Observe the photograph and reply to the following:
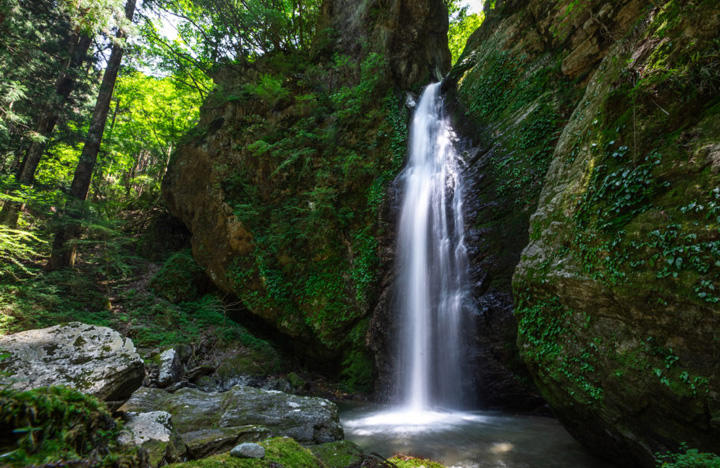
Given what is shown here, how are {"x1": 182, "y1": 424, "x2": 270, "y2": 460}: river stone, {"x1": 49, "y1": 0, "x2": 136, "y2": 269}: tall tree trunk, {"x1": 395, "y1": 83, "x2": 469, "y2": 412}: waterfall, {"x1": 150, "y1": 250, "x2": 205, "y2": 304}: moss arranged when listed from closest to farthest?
{"x1": 182, "y1": 424, "x2": 270, "y2": 460}: river stone → {"x1": 395, "y1": 83, "x2": 469, "y2": 412}: waterfall → {"x1": 49, "y1": 0, "x2": 136, "y2": 269}: tall tree trunk → {"x1": 150, "y1": 250, "x2": 205, "y2": 304}: moss

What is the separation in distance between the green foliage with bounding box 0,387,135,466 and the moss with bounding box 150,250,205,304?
35.8 feet

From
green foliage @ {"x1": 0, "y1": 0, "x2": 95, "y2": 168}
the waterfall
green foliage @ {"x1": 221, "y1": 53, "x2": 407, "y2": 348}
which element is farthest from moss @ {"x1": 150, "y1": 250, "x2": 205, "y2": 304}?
the waterfall

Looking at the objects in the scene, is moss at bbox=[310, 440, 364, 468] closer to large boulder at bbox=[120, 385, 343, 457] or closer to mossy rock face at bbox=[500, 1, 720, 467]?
large boulder at bbox=[120, 385, 343, 457]

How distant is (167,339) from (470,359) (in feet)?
25.7

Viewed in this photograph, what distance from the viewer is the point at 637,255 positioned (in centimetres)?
317

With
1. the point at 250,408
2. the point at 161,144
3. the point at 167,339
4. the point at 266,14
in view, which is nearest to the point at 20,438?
the point at 250,408

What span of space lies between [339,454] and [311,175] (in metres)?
9.06

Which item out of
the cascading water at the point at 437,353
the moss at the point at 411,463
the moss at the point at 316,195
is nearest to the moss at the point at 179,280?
the moss at the point at 316,195

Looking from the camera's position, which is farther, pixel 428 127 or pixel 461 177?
pixel 428 127

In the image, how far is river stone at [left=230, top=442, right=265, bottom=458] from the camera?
2027mm

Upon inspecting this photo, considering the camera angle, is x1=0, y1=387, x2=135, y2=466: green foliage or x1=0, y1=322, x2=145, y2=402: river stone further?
x1=0, y1=322, x2=145, y2=402: river stone

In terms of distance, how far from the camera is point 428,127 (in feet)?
35.1

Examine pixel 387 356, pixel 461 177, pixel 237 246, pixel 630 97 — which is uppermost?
pixel 461 177

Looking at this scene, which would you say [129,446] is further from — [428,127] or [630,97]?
[428,127]
